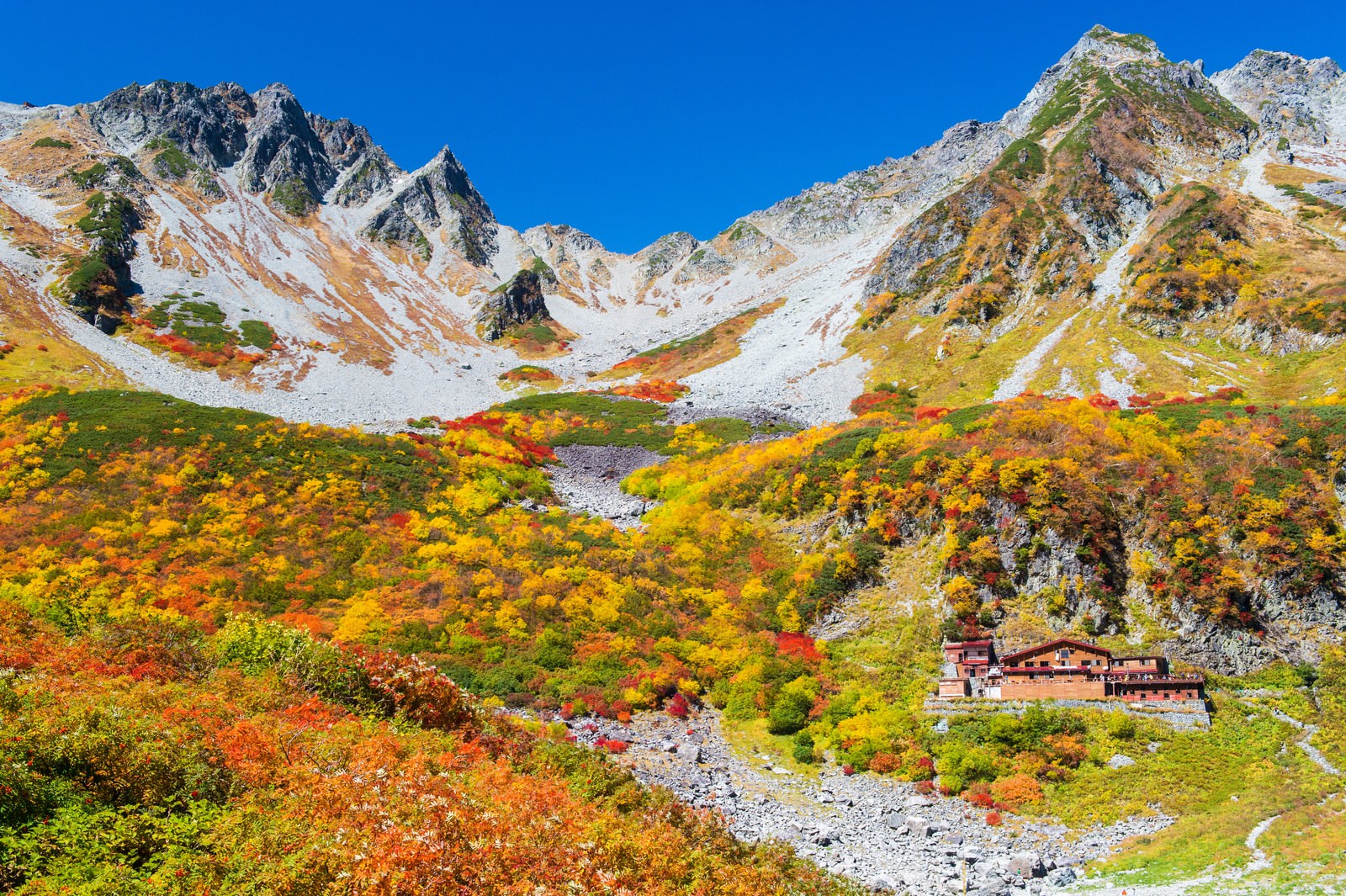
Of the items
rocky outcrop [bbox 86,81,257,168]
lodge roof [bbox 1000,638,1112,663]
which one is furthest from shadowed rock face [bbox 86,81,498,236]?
lodge roof [bbox 1000,638,1112,663]

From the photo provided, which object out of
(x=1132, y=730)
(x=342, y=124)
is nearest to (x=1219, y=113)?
(x=1132, y=730)

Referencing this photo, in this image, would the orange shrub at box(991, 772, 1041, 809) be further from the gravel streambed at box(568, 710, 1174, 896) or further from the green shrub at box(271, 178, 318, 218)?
the green shrub at box(271, 178, 318, 218)

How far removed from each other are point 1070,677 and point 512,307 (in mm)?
135025

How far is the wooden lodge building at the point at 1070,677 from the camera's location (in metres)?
23.3

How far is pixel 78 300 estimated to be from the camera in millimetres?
85125

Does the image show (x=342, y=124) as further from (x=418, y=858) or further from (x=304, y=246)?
(x=418, y=858)

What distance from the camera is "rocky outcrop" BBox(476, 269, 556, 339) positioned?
138 metres

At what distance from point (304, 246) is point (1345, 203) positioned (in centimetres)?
17395

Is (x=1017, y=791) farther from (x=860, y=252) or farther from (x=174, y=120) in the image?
(x=174, y=120)

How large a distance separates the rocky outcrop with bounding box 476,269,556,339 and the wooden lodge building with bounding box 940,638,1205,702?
406 ft

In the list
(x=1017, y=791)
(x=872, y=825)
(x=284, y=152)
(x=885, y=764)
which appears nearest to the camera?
(x=872, y=825)

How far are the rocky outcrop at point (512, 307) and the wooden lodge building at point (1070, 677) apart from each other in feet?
406

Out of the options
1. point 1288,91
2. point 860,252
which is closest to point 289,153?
point 860,252

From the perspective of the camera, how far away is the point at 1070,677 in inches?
947
